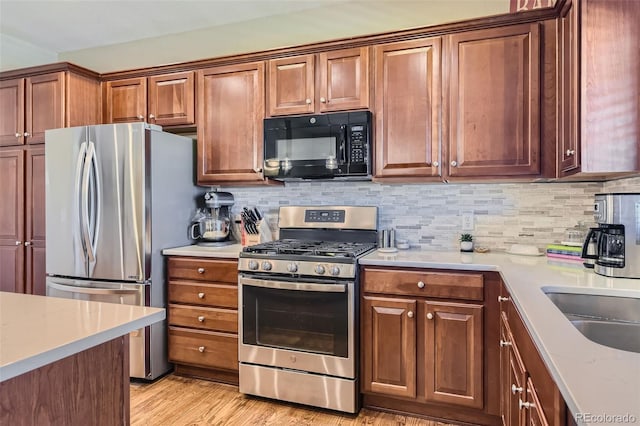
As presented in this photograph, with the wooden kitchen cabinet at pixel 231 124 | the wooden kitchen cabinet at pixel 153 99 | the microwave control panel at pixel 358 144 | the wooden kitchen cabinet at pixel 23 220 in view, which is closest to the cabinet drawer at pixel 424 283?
the microwave control panel at pixel 358 144

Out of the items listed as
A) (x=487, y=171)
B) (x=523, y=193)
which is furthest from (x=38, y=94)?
(x=523, y=193)

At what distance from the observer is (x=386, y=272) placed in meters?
2.15

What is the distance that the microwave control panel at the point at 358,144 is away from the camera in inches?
94.3

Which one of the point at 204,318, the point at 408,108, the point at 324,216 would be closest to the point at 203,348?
the point at 204,318

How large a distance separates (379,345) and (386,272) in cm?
41

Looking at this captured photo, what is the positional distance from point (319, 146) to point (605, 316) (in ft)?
5.66

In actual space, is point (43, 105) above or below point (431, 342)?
above

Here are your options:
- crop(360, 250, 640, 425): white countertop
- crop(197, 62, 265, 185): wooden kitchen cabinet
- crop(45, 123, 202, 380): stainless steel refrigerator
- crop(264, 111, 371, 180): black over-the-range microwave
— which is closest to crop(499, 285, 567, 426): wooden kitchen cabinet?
crop(360, 250, 640, 425): white countertop

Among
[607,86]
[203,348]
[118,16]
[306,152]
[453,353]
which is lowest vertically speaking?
[203,348]

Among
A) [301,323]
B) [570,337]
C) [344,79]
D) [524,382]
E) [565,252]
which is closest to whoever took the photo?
[570,337]

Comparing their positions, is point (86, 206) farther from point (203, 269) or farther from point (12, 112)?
point (12, 112)

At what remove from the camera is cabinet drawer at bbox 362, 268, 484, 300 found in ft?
6.61

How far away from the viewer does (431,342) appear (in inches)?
81.9

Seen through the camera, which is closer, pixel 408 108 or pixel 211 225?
pixel 408 108
